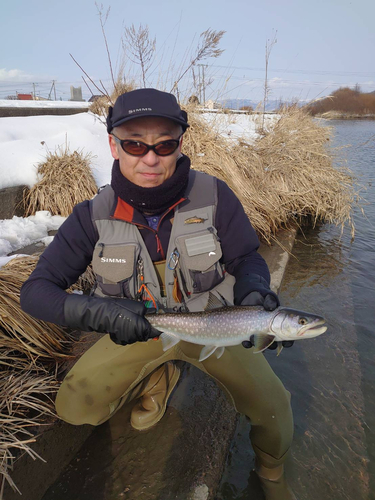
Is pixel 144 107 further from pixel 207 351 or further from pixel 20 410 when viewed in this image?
pixel 20 410

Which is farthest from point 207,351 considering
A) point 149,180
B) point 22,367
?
point 22,367

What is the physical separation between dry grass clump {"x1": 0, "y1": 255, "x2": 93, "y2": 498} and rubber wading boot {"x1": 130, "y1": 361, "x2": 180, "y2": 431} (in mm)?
654

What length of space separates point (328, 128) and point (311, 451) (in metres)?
10.7

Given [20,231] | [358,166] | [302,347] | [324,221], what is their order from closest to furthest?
[302,347], [20,231], [324,221], [358,166]

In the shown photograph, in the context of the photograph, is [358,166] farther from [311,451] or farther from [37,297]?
[37,297]

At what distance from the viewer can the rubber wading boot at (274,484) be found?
97.7 inches

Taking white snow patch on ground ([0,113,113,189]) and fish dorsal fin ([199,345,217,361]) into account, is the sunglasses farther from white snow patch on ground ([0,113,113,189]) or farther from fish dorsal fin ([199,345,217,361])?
white snow patch on ground ([0,113,113,189])

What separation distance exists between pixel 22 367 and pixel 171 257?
162 cm

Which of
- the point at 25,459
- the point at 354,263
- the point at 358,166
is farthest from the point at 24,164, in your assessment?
the point at 358,166

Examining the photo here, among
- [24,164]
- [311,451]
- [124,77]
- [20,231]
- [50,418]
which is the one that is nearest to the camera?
[50,418]

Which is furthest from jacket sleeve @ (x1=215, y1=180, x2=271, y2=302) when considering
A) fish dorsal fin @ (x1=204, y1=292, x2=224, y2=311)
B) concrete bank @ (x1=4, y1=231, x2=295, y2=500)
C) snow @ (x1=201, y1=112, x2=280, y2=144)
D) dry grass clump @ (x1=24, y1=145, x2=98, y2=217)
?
snow @ (x1=201, y1=112, x2=280, y2=144)

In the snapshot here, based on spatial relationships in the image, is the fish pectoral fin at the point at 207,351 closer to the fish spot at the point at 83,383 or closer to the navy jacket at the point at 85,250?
the navy jacket at the point at 85,250

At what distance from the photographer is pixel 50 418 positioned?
99.5 inches

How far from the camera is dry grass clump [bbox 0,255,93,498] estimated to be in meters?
2.33
